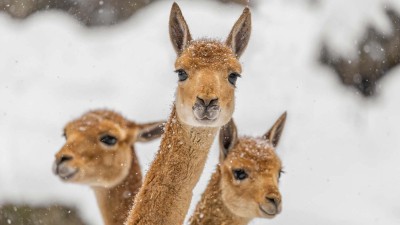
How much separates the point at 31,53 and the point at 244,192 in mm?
13658

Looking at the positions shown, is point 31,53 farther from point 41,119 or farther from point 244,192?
point 244,192

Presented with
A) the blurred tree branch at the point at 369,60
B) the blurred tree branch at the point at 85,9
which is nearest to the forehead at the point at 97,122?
the blurred tree branch at the point at 369,60

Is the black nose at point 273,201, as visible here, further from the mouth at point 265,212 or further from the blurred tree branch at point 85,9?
the blurred tree branch at point 85,9

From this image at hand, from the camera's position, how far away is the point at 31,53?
1892 cm

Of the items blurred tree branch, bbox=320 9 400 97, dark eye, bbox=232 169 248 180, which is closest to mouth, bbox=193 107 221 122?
dark eye, bbox=232 169 248 180

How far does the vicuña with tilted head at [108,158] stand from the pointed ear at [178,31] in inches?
62.1

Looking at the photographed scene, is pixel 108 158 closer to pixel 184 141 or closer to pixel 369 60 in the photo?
pixel 184 141

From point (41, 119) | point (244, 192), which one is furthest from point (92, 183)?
point (41, 119)

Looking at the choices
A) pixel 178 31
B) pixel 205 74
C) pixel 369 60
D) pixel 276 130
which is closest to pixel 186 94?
pixel 205 74

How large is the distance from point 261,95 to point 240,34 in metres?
9.94

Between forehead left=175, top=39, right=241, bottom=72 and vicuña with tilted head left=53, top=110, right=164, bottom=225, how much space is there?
72.1 inches

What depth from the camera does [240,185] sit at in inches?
241

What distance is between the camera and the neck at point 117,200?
688 centimetres

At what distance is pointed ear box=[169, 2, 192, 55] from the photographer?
5.45 metres
